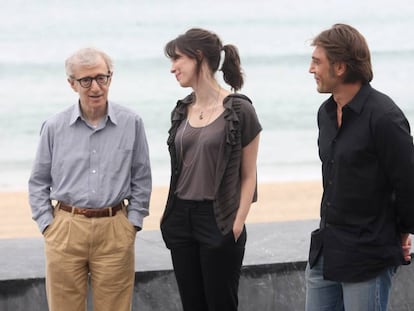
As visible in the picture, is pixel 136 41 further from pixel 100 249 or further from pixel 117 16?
pixel 100 249

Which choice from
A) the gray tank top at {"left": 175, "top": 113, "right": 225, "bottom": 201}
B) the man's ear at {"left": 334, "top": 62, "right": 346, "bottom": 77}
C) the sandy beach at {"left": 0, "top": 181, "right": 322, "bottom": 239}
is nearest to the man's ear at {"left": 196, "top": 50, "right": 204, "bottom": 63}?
the gray tank top at {"left": 175, "top": 113, "right": 225, "bottom": 201}

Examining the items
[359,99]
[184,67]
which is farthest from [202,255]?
[359,99]

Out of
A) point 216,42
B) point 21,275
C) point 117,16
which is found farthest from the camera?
point 117,16

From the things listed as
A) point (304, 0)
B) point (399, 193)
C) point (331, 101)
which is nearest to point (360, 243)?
point (399, 193)

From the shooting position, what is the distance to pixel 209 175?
407cm

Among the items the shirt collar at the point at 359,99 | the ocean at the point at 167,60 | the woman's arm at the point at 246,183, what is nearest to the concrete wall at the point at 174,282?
the woman's arm at the point at 246,183

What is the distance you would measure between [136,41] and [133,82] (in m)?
5.93

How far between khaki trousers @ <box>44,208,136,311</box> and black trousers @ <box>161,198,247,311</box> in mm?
209

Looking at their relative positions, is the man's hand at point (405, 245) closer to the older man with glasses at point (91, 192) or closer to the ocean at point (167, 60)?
the older man with glasses at point (91, 192)

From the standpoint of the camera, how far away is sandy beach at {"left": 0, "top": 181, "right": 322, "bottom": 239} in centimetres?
932

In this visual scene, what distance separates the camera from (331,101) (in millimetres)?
3799

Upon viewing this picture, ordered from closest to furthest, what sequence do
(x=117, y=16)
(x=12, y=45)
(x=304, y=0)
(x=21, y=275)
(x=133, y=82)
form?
(x=21, y=275)
(x=133, y=82)
(x=12, y=45)
(x=117, y=16)
(x=304, y=0)

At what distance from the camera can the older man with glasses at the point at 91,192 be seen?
416 centimetres

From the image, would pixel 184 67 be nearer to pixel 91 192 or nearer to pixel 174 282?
pixel 91 192
